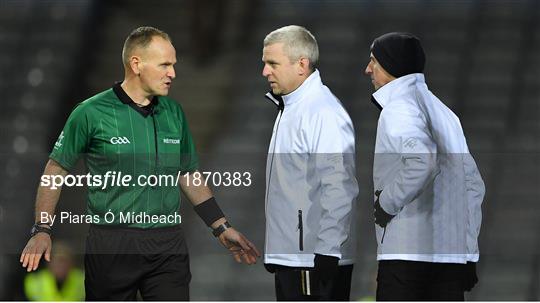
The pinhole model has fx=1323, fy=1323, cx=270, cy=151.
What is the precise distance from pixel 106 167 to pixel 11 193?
653 mm

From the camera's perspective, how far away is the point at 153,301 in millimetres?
4844

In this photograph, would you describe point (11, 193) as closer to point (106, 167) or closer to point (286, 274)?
point (106, 167)

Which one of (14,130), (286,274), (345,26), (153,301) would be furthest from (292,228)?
(14,130)

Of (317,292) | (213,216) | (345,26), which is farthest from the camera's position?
(345,26)

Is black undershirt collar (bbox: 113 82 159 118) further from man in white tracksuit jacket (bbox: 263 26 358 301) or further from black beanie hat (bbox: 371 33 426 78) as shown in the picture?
black beanie hat (bbox: 371 33 426 78)

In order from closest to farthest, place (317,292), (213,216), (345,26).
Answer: (317,292)
(213,216)
(345,26)

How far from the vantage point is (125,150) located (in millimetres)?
4910

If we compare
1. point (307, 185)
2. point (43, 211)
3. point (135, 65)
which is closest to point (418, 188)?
point (307, 185)

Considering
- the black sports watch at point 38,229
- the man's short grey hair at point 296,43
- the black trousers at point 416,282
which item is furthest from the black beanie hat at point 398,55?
the black sports watch at point 38,229

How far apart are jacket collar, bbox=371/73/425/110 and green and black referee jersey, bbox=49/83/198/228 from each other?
0.75m

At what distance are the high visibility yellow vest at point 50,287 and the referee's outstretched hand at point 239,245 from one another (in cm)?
62

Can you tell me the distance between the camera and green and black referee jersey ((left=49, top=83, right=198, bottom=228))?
488 centimetres

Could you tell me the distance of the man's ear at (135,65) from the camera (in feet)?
16.4

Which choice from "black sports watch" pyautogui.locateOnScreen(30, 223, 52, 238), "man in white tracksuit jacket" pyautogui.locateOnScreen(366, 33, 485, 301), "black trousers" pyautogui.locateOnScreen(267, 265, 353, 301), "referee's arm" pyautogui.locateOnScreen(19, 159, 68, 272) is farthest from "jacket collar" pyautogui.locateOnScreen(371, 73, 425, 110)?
"black sports watch" pyautogui.locateOnScreen(30, 223, 52, 238)
